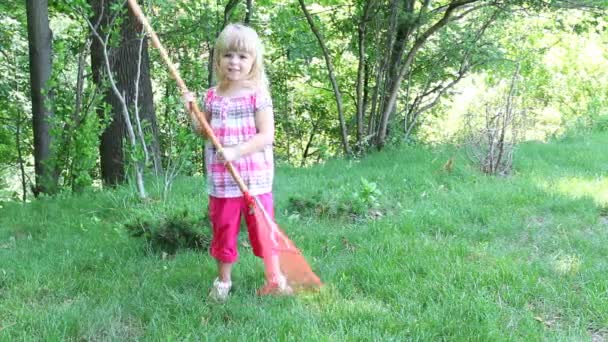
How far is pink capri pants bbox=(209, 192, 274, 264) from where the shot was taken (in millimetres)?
3172

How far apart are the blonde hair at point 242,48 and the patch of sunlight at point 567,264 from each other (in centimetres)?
214

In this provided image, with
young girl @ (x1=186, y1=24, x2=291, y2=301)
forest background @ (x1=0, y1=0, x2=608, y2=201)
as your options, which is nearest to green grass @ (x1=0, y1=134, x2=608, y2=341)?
young girl @ (x1=186, y1=24, x2=291, y2=301)

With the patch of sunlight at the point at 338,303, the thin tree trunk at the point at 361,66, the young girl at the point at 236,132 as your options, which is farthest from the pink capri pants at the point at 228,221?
the thin tree trunk at the point at 361,66

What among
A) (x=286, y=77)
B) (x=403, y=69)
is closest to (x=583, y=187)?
(x=403, y=69)

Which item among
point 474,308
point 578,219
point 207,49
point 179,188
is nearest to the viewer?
point 474,308

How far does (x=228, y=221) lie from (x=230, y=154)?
0.46 m

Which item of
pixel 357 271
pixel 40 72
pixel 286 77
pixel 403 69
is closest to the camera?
pixel 357 271

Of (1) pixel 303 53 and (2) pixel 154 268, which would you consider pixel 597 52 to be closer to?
(1) pixel 303 53

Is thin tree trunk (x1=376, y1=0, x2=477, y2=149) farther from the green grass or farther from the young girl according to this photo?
the young girl

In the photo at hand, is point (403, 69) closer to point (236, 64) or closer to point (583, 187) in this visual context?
point (583, 187)

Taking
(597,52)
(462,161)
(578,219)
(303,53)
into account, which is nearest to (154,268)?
(578,219)

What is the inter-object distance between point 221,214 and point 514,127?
442 cm

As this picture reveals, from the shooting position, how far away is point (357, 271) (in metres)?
3.52

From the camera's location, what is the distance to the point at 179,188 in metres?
6.05
